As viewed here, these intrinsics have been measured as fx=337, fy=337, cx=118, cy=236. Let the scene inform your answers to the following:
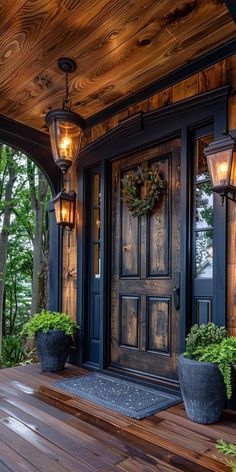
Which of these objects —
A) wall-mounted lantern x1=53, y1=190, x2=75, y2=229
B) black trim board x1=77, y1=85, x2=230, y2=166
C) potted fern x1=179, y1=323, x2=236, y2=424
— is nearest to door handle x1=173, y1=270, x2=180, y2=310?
potted fern x1=179, y1=323, x2=236, y2=424

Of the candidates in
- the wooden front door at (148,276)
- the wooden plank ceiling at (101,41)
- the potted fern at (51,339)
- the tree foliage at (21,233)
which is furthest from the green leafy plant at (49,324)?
the tree foliage at (21,233)

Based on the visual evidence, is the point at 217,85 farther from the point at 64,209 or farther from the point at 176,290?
the point at 64,209

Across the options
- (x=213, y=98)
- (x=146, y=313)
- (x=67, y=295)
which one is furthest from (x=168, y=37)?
(x=67, y=295)

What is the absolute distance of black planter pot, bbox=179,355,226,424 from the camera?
2.06 m

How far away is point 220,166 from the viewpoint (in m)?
2.28

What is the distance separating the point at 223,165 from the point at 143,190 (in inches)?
38.9

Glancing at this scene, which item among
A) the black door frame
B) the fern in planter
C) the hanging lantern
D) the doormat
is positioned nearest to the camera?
the fern in planter

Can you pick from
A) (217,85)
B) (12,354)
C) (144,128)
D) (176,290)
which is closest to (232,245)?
(176,290)

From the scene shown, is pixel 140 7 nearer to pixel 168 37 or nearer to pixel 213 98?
pixel 168 37

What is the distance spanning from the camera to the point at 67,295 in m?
3.80

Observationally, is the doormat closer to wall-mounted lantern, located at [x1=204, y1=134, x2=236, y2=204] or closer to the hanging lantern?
wall-mounted lantern, located at [x1=204, y1=134, x2=236, y2=204]

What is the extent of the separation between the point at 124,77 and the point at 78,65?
0.41 m

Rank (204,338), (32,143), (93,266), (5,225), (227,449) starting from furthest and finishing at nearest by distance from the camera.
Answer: (5,225)
(32,143)
(93,266)
(204,338)
(227,449)

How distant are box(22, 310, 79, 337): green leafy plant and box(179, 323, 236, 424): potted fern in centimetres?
146
